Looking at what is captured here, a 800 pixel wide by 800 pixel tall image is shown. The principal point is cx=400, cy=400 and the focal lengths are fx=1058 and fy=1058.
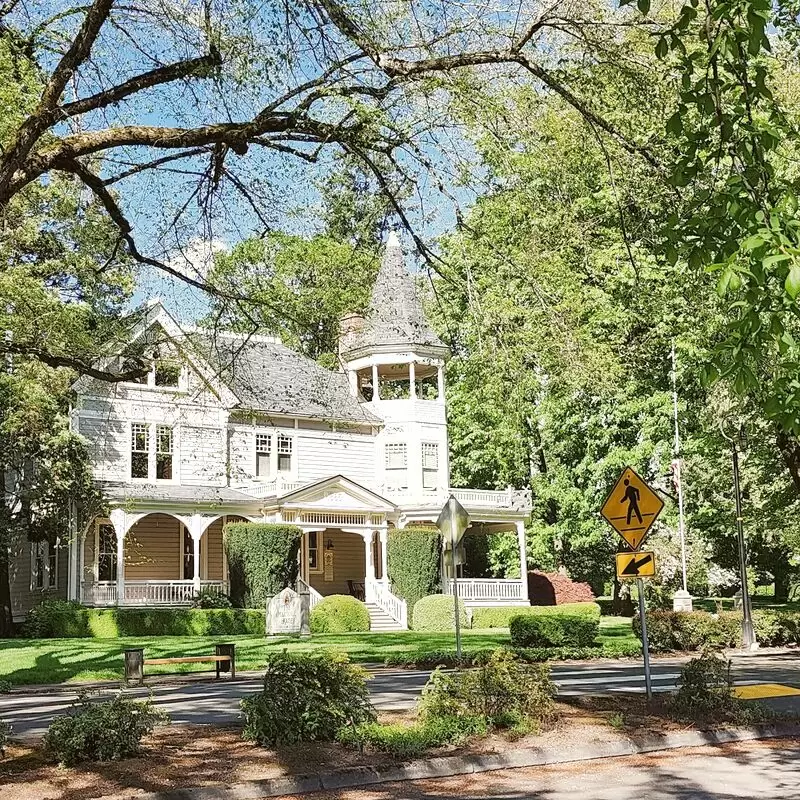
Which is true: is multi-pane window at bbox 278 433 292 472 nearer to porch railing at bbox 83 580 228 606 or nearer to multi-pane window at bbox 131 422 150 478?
multi-pane window at bbox 131 422 150 478

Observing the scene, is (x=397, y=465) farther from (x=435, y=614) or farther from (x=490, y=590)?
(x=435, y=614)

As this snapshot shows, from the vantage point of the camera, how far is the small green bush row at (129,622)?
3031 centimetres

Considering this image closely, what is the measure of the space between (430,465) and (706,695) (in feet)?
99.7

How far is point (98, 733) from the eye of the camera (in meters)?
9.45

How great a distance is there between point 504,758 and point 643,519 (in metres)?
4.20

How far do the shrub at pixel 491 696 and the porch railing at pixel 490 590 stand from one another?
1103 inches

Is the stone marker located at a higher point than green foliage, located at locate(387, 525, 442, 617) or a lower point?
lower

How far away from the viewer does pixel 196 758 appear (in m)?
9.73

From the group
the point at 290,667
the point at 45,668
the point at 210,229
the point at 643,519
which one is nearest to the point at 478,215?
the point at 210,229

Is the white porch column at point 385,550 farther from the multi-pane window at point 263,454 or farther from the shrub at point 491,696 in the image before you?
the shrub at point 491,696

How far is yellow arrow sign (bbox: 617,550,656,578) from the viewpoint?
508 inches

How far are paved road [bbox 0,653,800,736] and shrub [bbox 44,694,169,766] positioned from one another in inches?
93.7

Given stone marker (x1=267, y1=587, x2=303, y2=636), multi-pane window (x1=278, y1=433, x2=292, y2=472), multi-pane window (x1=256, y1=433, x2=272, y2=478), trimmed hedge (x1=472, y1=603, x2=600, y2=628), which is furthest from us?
multi-pane window (x1=278, y1=433, x2=292, y2=472)

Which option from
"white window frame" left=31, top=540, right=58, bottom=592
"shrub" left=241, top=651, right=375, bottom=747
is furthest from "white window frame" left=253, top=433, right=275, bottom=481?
"shrub" left=241, top=651, right=375, bottom=747
